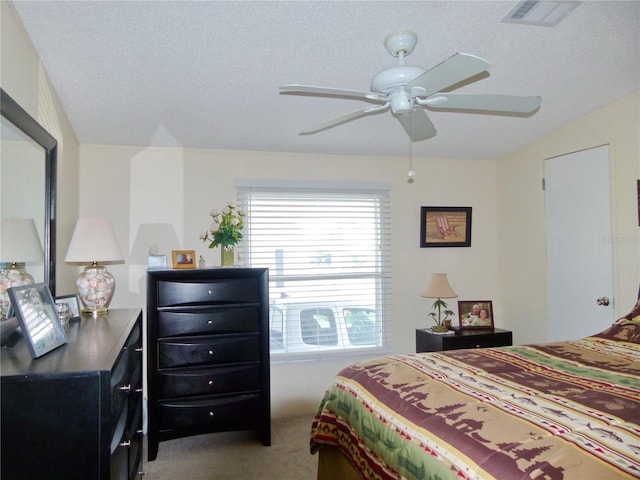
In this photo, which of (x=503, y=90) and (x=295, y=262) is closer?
(x=503, y=90)

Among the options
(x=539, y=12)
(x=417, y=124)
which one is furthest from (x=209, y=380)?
(x=539, y=12)

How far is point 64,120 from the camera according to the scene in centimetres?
276

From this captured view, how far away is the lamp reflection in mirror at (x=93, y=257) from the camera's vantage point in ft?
8.02

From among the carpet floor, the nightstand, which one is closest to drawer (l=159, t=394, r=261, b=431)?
the carpet floor

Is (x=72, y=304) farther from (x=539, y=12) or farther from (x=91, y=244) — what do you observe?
(x=539, y=12)

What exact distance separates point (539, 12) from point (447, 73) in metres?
0.86

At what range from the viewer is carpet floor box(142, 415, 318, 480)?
8.84ft

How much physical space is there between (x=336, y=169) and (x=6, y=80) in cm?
257

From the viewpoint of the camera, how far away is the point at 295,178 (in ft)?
12.4

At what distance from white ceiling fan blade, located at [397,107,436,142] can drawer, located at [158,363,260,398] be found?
1.88m

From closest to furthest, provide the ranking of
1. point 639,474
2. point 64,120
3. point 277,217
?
point 639,474 < point 64,120 < point 277,217

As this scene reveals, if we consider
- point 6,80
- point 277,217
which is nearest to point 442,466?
point 6,80

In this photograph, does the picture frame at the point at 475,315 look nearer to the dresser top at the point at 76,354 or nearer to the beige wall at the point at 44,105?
the dresser top at the point at 76,354

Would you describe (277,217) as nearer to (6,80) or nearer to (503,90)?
(503,90)
